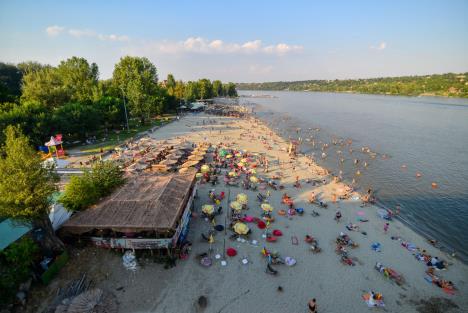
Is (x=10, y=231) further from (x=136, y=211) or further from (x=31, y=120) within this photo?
(x=31, y=120)

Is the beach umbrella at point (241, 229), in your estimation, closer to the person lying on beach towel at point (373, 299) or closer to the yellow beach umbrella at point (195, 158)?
the person lying on beach towel at point (373, 299)

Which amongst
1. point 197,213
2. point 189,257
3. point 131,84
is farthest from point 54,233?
point 131,84

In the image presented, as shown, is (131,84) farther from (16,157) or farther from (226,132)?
(16,157)

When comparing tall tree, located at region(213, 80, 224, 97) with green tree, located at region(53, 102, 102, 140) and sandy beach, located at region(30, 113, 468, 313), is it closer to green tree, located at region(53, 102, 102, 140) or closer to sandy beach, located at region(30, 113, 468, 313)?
green tree, located at region(53, 102, 102, 140)

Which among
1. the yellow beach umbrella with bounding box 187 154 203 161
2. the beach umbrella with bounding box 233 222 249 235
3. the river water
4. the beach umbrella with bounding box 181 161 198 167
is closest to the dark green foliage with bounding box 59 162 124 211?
the beach umbrella with bounding box 233 222 249 235

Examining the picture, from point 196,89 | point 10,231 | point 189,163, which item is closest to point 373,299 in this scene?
point 10,231

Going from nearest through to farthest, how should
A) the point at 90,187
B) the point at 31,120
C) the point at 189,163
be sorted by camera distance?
the point at 90,187 → the point at 189,163 → the point at 31,120
